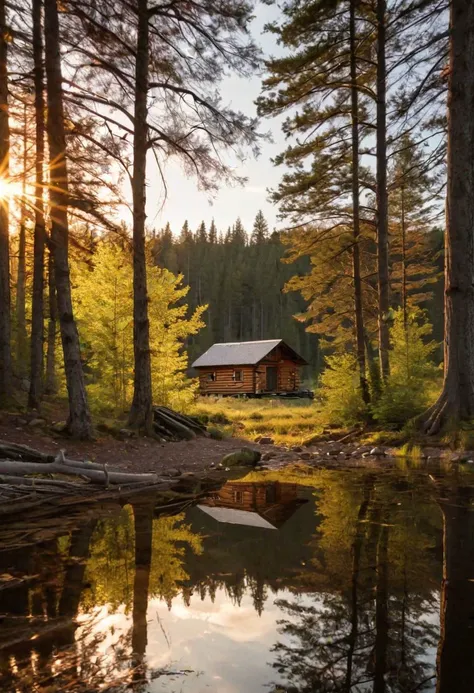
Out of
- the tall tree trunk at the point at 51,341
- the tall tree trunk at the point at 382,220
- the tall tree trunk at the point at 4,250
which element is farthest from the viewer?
the tall tree trunk at the point at 51,341

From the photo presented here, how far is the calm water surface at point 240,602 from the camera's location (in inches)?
98.4

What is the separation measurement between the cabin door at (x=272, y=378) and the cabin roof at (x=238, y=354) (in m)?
2.12

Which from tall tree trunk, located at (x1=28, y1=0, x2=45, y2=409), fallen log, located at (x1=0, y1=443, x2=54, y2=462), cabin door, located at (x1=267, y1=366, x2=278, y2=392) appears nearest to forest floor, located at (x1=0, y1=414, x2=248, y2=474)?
fallen log, located at (x1=0, y1=443, x2=54, y2=462)

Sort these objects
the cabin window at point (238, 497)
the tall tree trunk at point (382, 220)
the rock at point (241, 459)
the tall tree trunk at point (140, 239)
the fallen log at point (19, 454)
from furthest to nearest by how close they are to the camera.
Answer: the tall tree trunk at point (382, 220)
the tall tree trunk at point (140, 239)
the rock at point (241, 459)
the cabin window at point (238, 497)
the fallen log at point (19, 454)

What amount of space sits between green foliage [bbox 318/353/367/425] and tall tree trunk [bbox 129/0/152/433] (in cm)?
663

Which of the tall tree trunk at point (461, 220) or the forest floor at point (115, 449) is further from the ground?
the tall tree trunk at point (461, 220)

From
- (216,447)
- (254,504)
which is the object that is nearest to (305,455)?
(216,447)

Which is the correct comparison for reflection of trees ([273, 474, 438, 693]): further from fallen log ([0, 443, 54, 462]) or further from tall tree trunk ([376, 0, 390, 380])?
tall tree trunk ([376, 0, 390, 380])

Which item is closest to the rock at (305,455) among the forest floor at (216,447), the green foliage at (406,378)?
the forest floor at (216,447)

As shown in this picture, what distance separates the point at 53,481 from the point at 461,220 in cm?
999

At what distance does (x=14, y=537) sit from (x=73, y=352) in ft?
18.1

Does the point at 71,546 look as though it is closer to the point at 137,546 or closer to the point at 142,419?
the point at 137,546

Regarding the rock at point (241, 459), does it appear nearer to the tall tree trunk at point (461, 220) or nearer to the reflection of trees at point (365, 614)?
the tall tree trunk at point (461, 220)

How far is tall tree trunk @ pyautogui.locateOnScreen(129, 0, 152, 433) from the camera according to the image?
37.7ft
